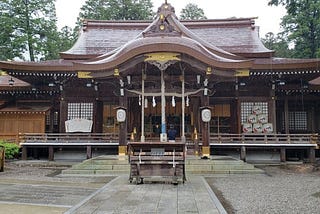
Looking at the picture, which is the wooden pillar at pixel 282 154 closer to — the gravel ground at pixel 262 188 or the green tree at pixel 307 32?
the gravel ground at pixel 262 188

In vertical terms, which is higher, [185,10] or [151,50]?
[185,10]

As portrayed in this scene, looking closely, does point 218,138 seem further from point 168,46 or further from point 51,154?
point 51,154

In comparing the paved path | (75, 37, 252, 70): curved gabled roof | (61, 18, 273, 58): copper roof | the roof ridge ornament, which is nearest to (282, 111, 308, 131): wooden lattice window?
(61, 18, 273, 58): copper roof

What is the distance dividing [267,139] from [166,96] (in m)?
5.45

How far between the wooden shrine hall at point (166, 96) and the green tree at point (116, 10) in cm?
1957

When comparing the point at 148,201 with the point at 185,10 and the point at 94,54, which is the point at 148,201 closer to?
the point at 94,54

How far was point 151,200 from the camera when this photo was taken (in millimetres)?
6496

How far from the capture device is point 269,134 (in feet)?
48.9

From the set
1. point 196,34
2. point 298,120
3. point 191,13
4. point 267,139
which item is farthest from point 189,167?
point 191,13

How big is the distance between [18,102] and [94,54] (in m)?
5.30

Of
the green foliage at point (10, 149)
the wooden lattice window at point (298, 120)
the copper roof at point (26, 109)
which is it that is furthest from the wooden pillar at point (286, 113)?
the green foliage at point (10, 149)

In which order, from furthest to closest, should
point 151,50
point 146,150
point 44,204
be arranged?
point 151,50, point 146,150, point 44,204

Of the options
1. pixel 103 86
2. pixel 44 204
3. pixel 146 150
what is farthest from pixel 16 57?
pixel 44 204

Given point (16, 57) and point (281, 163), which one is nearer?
point (281, 163)
